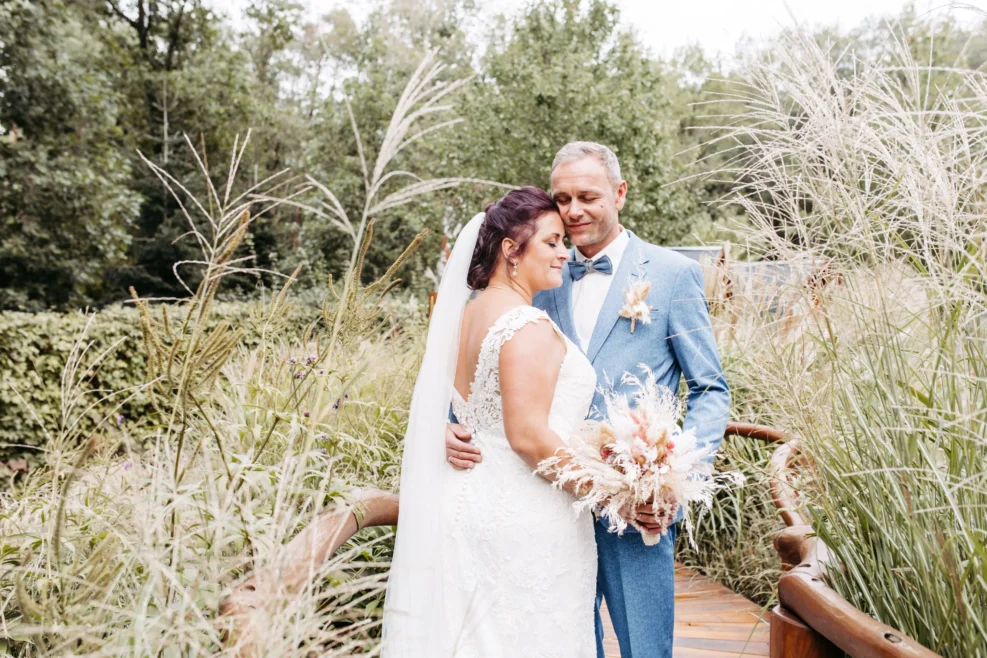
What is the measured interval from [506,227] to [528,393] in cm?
66

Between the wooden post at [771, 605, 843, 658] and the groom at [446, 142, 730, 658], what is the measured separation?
0.62m

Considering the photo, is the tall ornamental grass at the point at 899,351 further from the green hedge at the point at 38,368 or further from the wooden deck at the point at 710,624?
the green hedge at the point at 38,368

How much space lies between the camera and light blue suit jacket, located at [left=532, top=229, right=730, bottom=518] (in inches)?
104

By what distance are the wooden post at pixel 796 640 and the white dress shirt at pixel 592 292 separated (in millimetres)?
1431

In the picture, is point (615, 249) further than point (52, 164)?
No

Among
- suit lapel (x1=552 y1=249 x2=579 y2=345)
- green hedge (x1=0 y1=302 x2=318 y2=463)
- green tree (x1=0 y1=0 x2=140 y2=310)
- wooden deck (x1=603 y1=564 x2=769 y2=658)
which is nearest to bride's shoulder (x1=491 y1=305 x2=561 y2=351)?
suit lapel (x1=552 y1=249 x2=579 y2=345)

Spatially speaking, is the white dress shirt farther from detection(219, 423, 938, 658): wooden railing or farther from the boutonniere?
detection(219, 423, 938, 658): wooden railing

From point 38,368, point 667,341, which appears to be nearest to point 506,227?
point 667,341

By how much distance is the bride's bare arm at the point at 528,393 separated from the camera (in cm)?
236

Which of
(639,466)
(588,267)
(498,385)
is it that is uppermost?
(588,267)

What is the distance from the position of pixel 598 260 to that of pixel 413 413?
993mm

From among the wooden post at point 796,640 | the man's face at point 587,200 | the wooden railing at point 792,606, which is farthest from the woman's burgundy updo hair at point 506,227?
the wooden post at point 796,640

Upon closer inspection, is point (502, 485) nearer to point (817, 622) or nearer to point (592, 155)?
point (817, 622)

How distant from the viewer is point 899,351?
171 centimetres
